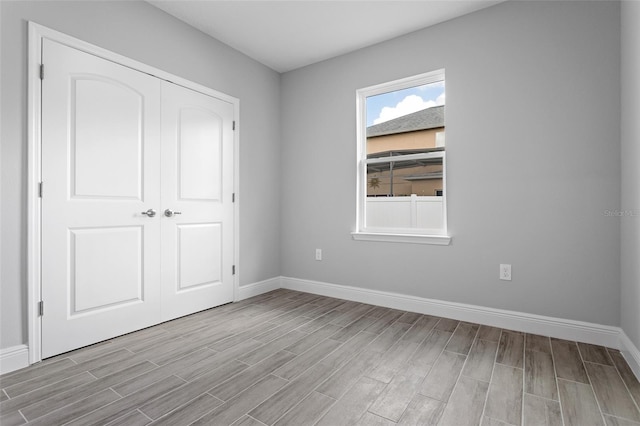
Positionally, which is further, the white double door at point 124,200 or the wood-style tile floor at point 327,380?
the white double door at point 124,200

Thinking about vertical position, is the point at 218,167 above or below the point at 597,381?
above

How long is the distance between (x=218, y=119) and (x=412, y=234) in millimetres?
2203

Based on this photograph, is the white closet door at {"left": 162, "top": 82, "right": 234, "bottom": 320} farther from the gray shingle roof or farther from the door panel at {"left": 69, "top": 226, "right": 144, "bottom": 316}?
the gray shingle roof

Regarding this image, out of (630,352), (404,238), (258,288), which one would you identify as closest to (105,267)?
(258,288)

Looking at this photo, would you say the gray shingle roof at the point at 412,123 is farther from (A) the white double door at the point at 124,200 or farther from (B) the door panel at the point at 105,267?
(B) the door panel at the point at 105,267

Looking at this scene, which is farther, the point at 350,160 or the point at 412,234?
the point at 350,160

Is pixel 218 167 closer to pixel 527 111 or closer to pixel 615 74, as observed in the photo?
pixel 527 111

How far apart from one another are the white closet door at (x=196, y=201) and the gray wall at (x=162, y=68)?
0.67ft

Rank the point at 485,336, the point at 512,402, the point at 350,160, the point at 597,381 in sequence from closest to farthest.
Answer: the point at 512,402, the point at 597,381, the point at 485,336, the point at 350,160

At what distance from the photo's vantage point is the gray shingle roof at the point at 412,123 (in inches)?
121

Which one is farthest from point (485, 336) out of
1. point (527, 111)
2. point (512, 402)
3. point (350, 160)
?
point (350, 160)

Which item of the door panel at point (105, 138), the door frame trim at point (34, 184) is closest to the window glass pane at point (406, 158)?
the door panel at point (105, 138)

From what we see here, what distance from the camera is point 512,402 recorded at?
162cm

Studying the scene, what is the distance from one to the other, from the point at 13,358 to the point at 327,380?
1844 millimetres
